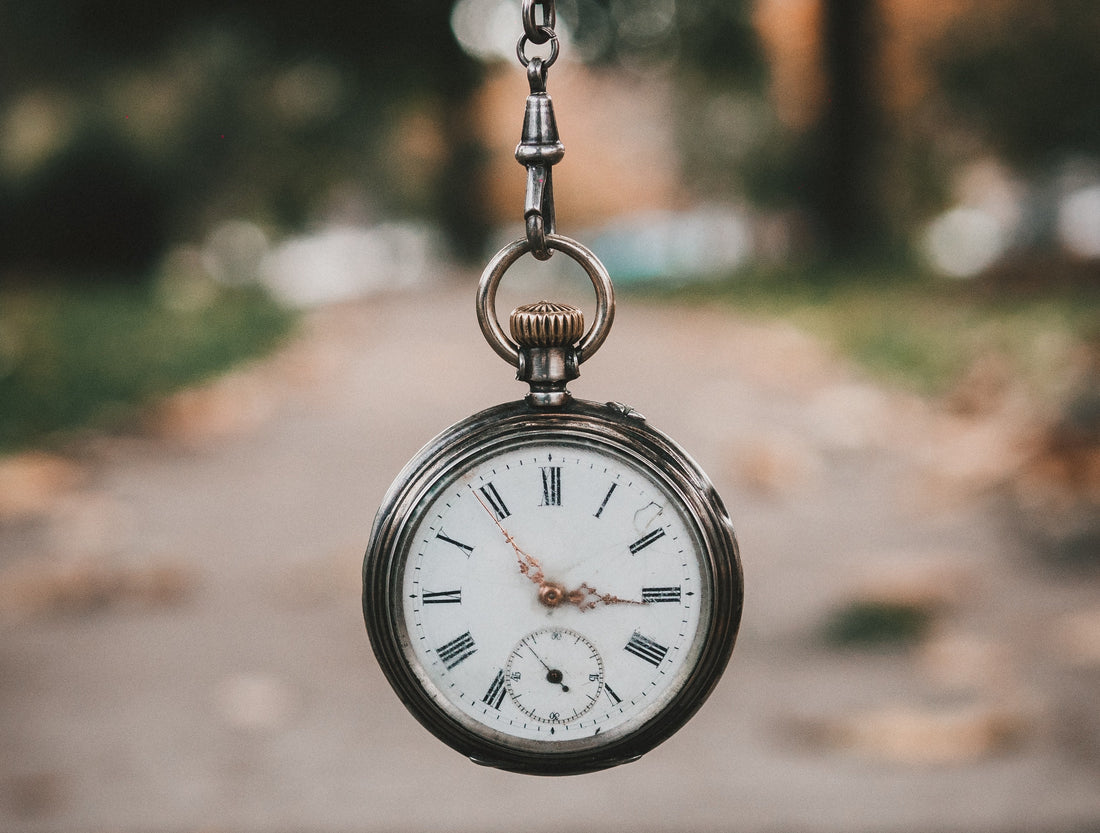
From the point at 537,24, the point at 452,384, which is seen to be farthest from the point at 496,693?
the point at 452,384

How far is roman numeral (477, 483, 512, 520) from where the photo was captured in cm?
150

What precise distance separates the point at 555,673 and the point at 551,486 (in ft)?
0.76

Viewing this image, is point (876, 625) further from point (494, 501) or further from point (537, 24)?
point (537, 24)

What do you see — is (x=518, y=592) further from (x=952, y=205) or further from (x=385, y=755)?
(x=952, y=205)

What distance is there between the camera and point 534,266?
28.7 m

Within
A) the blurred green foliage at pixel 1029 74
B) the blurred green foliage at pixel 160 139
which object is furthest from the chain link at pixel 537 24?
the blurred green foliage at pixel 1029 74

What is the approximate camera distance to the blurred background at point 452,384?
5250mm

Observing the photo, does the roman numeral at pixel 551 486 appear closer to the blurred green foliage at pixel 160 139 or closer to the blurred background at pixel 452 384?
the blurred background at pixel 452 384

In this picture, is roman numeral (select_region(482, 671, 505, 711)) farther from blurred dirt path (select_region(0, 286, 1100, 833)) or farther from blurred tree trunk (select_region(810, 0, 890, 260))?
blurred tree trunk (select_region(810, 0, 890, 260))

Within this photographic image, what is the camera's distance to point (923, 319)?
13297 mm

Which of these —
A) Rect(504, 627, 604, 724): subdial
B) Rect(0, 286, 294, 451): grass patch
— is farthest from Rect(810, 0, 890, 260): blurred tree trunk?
Rect(504, 627, 604, 724): subdial

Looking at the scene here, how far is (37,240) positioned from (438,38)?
47.2ft

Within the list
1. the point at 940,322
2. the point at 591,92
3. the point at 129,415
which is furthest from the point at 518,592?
the point at 591,92

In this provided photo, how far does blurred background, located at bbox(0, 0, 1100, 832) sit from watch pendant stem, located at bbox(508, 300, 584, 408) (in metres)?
0.48
